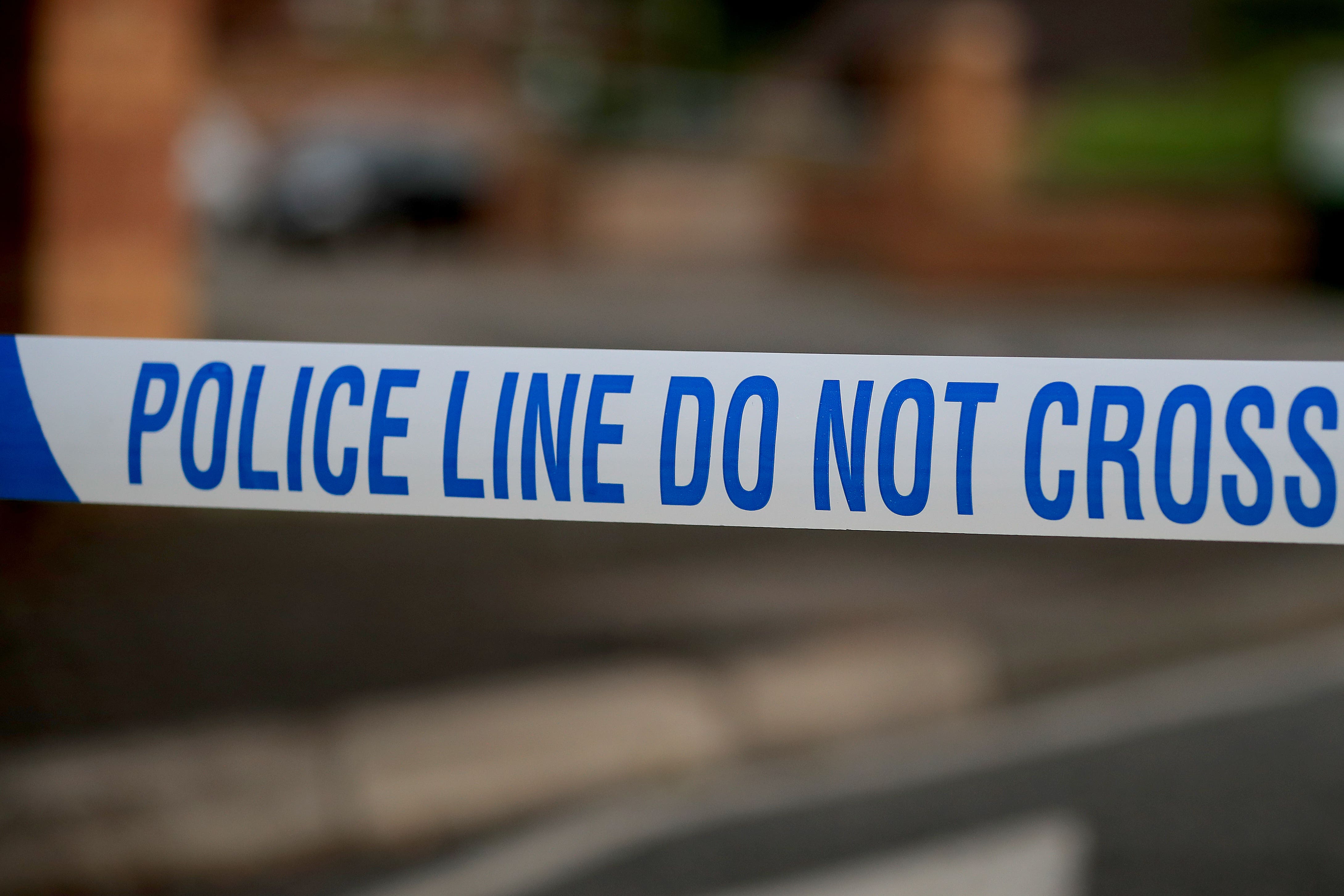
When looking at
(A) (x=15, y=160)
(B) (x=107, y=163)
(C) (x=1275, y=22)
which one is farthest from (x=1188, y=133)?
(C) (x=1275, y=22)

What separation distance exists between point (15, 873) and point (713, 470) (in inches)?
94.8

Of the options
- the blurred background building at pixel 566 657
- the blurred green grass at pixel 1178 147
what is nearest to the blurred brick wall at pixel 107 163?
the blurred background building at pixel 566 657

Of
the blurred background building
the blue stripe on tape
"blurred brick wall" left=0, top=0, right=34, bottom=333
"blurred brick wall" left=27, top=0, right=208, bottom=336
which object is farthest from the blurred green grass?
the blue stripe on tape

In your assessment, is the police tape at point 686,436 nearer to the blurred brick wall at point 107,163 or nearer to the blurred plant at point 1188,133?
the blurred brick wall at point 107,163

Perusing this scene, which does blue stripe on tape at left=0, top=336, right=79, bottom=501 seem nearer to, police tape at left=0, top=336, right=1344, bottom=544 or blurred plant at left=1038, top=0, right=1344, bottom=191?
police tape at left=0, top=336, right=1344, bottom=544

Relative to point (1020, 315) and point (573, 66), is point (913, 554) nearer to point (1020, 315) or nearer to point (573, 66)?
point (1020, 315)

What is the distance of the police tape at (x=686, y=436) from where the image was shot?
210cm

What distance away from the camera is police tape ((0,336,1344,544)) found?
2.10m

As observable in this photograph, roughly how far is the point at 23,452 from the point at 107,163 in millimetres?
5605

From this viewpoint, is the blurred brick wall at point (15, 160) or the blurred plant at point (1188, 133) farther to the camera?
the blurred plant at point (1188, 133)

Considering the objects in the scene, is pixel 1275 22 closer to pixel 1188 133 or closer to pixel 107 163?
pixel 1188 133

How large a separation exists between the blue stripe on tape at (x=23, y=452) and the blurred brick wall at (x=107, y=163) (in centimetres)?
537

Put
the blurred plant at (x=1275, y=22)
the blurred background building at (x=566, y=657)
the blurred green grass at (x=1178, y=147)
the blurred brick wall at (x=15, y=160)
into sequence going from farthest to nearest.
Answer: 1. the blurred plant at (x=1275, y=22)
2. the blurred green grass at (x=1178, y=147)
3. the blurred brick wall at (x=15, y=160)
4. the blurred background building at (x=566, y=657)

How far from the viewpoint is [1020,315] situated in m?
16.2
